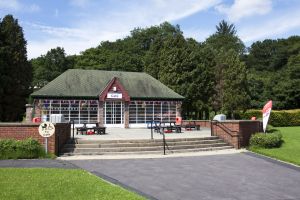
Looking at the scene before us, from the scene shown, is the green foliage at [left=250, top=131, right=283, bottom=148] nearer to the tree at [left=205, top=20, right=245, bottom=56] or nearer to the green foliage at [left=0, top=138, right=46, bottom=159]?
the green foliage at [left=0, top=138, right=46, bottom=159]

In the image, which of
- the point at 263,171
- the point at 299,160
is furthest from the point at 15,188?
the point at 299,160

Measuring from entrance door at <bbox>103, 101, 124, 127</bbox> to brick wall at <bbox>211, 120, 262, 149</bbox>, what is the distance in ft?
51.4

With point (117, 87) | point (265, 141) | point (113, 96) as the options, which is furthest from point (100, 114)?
point (265, 141)

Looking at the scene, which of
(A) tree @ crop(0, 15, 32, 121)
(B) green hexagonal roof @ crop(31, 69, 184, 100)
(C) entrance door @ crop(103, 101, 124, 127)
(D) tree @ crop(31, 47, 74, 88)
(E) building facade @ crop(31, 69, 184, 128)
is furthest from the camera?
(D) tree @ crop(31, 47, 74, 88)

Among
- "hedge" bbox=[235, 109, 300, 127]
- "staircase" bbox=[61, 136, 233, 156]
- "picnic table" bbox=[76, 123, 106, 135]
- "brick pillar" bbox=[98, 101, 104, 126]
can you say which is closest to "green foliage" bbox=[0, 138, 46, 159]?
"staircase" bbox=[61, 136, 233, 156]

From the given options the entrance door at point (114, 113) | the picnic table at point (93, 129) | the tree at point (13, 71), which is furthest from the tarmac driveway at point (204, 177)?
the tree at point (13, 71)

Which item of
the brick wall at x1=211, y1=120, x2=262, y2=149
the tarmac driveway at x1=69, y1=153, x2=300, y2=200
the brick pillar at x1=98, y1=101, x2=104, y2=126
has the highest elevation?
the brick pillar at x1=98, y1=101, x2=104, y2=126

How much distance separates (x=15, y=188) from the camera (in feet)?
30.8

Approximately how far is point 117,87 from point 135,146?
18.0 meters

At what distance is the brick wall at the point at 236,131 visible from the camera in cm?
2138

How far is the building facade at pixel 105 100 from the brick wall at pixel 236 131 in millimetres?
15694

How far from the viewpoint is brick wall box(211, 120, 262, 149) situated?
21375mm

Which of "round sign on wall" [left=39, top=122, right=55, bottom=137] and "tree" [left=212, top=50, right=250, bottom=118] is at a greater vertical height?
"tree" [left=212, top=50, right=250, bottom=118]

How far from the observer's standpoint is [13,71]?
45.2 meters
